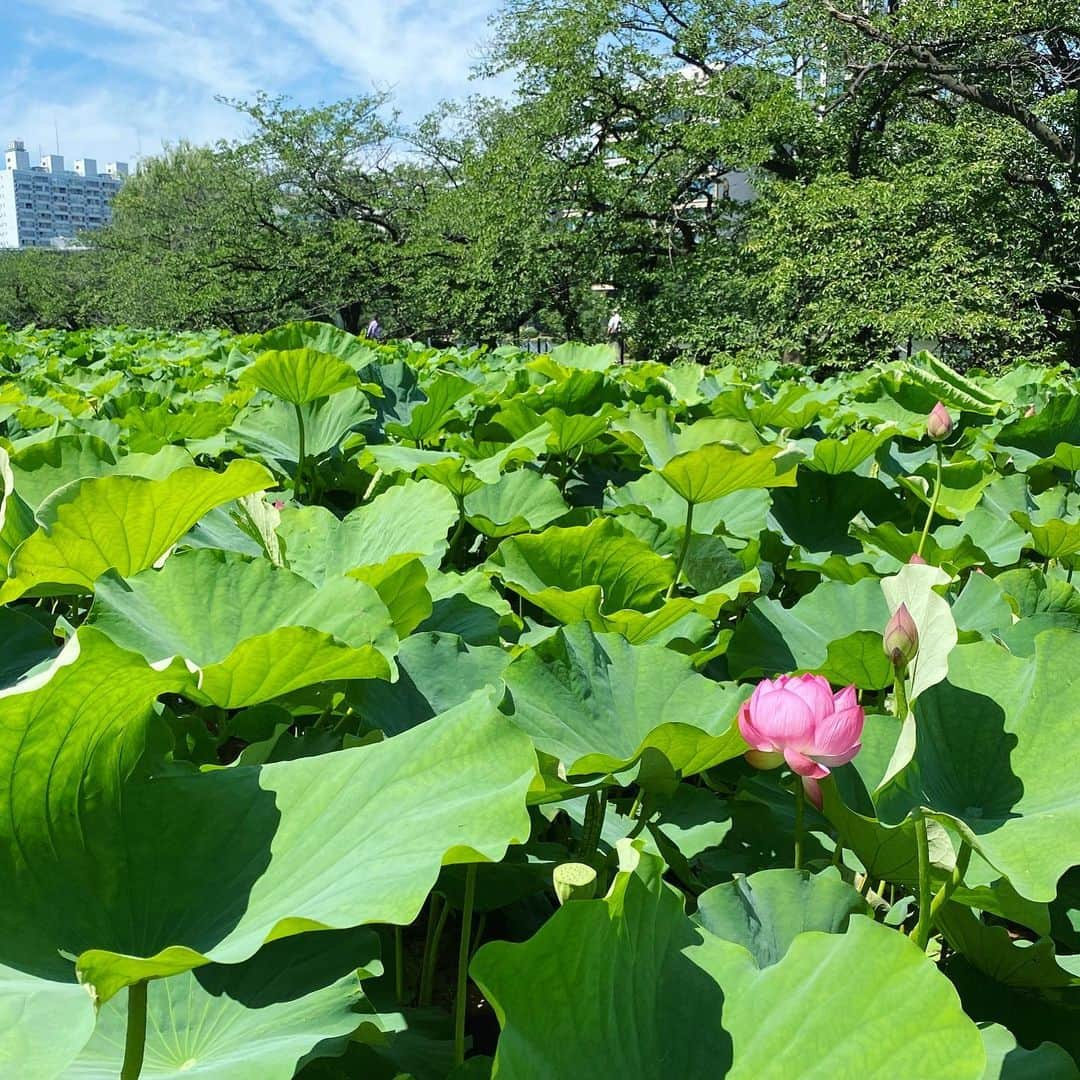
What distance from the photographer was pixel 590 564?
3.16 ft

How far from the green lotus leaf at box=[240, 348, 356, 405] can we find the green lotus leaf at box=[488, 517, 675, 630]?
521 millimetres

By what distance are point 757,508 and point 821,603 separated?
1.17 feet

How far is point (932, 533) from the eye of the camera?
1.30m

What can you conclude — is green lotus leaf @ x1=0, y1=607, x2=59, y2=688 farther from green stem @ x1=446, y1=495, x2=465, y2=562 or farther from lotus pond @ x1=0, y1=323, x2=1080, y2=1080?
green stem @ x1=446, y1=495, x2=465, y2=562

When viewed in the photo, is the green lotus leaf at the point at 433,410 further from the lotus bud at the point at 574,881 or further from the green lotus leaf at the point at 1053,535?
the lotus bud at the point at 574,881

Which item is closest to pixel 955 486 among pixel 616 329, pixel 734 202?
pixel 616 329

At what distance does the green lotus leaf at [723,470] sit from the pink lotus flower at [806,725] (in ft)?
1.44

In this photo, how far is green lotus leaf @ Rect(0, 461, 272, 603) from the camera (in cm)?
74

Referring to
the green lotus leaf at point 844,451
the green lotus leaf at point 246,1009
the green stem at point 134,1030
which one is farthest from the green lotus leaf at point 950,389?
the green stem at point 134,1030

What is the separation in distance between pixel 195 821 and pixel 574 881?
7.3 inches

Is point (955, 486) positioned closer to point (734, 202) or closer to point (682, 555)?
point (682, 555)

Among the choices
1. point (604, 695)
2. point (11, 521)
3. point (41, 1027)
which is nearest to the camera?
point (41, 1027)

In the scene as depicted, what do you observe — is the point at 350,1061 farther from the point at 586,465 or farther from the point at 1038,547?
the point at 586,465

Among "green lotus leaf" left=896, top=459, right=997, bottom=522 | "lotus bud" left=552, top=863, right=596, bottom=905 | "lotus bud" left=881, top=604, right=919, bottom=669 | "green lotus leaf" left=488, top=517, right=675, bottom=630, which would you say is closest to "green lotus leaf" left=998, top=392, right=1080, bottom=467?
"green lotus leaf" left=896, top=459, right=997, bottom=522
